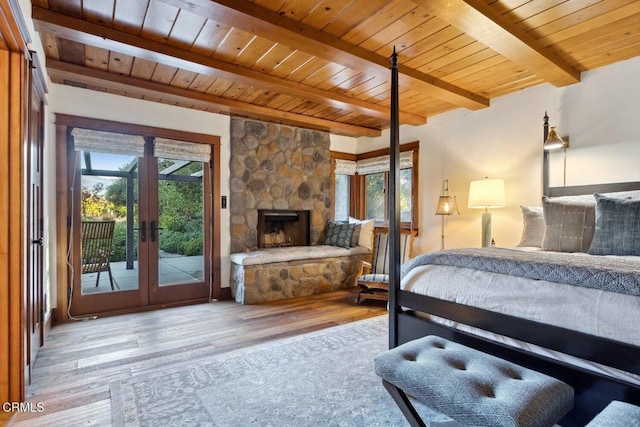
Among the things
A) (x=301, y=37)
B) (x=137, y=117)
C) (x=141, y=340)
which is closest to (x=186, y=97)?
(x=137, y=117)

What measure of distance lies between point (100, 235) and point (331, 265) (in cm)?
286

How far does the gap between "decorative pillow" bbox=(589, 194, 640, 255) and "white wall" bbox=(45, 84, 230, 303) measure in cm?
391

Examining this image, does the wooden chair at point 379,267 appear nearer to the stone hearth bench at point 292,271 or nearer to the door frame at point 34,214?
the stone hearth bench at point 292,271

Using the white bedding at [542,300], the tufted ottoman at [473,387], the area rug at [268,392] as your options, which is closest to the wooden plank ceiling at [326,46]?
the white bedding at [542,300]

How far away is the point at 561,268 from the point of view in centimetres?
156

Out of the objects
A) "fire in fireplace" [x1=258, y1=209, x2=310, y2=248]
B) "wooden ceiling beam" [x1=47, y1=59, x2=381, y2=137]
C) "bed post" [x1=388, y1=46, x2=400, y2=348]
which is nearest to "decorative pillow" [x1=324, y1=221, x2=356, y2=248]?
"fire in fireplace" [x1=258, y1=209, x2=310, y2=248]

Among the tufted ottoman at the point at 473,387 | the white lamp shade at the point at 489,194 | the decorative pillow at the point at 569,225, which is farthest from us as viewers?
the white lamp shade at the point at 489,194

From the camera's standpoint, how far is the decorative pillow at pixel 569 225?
2.65m

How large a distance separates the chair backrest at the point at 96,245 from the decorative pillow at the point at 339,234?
2.92 metres

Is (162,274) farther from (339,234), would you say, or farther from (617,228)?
(617,228)

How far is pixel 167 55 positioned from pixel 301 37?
1151 millimetres

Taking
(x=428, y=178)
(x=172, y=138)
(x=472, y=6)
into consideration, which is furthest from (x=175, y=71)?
(x=428, y=178)

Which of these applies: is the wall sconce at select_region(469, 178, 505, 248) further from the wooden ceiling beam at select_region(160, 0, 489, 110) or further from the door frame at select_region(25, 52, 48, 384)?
the door frame at select_region(25, 52, 48, 384)

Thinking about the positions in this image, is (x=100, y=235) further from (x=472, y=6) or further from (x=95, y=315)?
(x=472, y=6)
